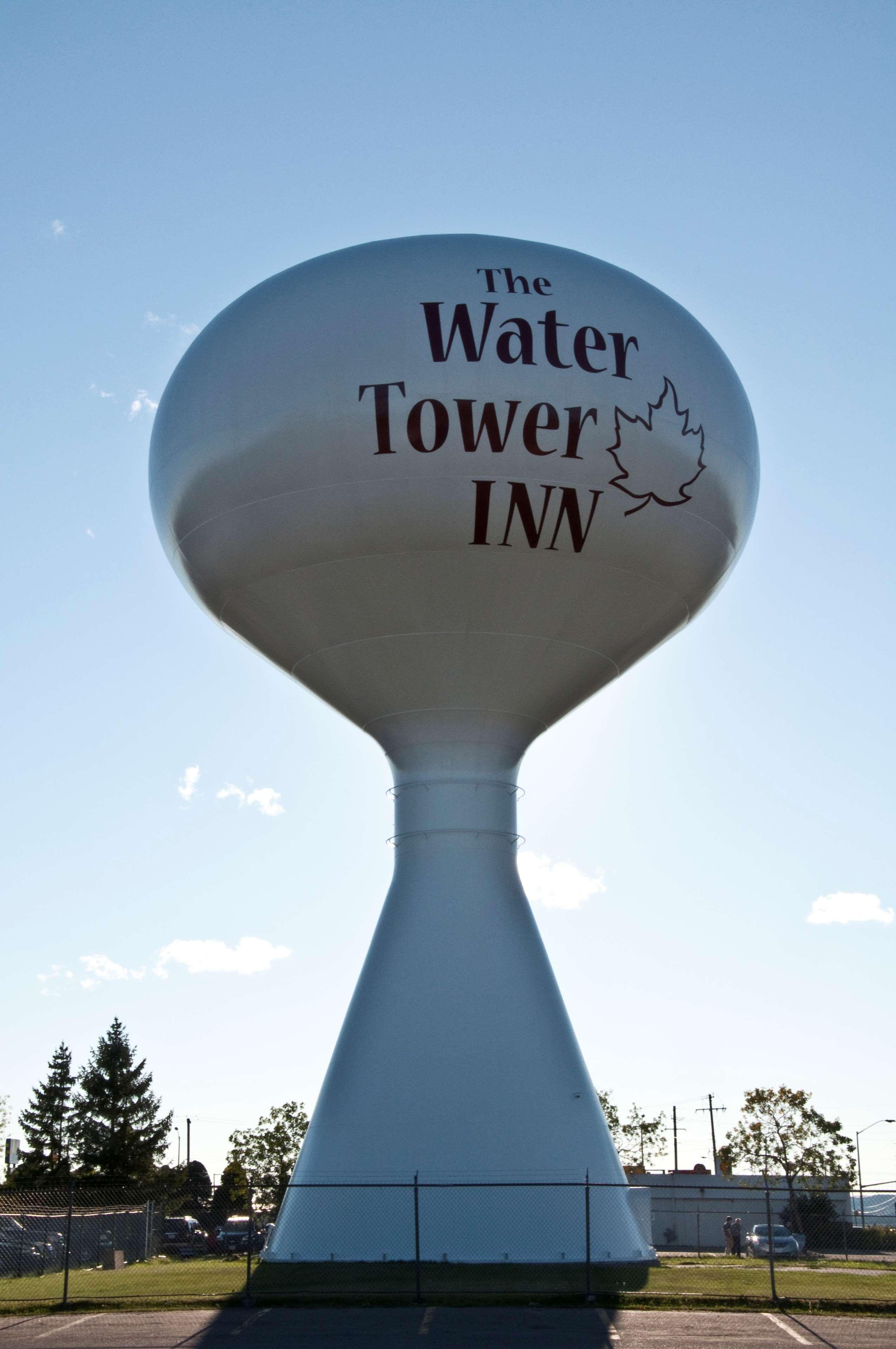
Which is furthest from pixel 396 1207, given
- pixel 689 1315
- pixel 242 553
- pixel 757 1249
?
pixel 757 1249

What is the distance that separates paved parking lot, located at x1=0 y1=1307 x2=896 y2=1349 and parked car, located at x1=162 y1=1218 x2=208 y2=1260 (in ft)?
35.4

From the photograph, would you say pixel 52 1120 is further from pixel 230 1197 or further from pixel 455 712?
pixel 455 712

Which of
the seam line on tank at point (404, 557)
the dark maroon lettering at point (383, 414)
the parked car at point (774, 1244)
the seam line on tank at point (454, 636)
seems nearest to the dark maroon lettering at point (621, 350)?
the seam line on tank at point (404, 557)

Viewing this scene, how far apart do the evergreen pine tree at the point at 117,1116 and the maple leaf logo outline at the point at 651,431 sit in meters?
36.3

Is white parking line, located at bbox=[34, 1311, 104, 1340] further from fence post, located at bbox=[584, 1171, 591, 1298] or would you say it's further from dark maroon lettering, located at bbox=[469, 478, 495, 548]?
dark maroon lettering, located at bbox=[469, 478, 495, 548]

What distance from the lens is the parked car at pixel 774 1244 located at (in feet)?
86.9

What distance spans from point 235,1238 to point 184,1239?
11.0 feet

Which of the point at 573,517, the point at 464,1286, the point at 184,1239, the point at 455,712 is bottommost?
the point at 184,1239

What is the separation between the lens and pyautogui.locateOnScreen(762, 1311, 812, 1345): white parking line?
10.2 meters

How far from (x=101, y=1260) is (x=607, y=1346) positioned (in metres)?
12.6

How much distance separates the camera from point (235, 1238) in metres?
27.3

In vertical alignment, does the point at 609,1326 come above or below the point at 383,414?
below

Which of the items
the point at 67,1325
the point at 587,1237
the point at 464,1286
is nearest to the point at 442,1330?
the point at 587,1237

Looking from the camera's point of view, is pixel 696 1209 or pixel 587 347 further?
pixel 696 1209
